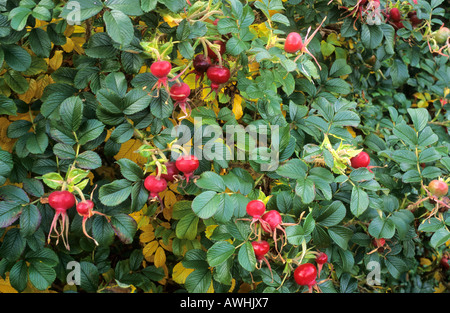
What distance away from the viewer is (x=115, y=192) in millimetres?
869

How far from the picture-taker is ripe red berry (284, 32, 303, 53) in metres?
0.87

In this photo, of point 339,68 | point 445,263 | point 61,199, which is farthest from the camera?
point 445,263

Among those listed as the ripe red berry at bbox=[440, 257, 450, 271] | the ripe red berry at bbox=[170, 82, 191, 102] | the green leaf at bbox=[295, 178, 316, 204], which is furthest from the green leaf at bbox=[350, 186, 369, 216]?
the ripe red berry at bbox=[440, 257, 450, 271]

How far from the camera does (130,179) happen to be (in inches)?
34.1

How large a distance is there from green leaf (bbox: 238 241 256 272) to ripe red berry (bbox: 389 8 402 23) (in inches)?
40.0

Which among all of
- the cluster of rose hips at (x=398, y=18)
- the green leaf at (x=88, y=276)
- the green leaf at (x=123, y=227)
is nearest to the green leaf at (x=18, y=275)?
the green leaf at (x=88, y=276)

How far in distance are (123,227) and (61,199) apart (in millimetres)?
171

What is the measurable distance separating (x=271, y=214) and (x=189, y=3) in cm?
50

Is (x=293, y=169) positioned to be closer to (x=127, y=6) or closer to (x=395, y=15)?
(x=127, y=6)

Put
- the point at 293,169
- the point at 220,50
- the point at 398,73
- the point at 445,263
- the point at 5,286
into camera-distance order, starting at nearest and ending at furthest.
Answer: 1. the point at 293,169
2. the point at 220,50
3. the point at 5,286
4. the point at 398,73
5. the point at 445,263

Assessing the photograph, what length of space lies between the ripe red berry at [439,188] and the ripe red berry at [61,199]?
820mm

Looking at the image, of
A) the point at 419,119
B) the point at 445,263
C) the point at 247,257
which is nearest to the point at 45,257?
the point at 247,257

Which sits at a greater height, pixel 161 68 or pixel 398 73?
pixel 161 68
